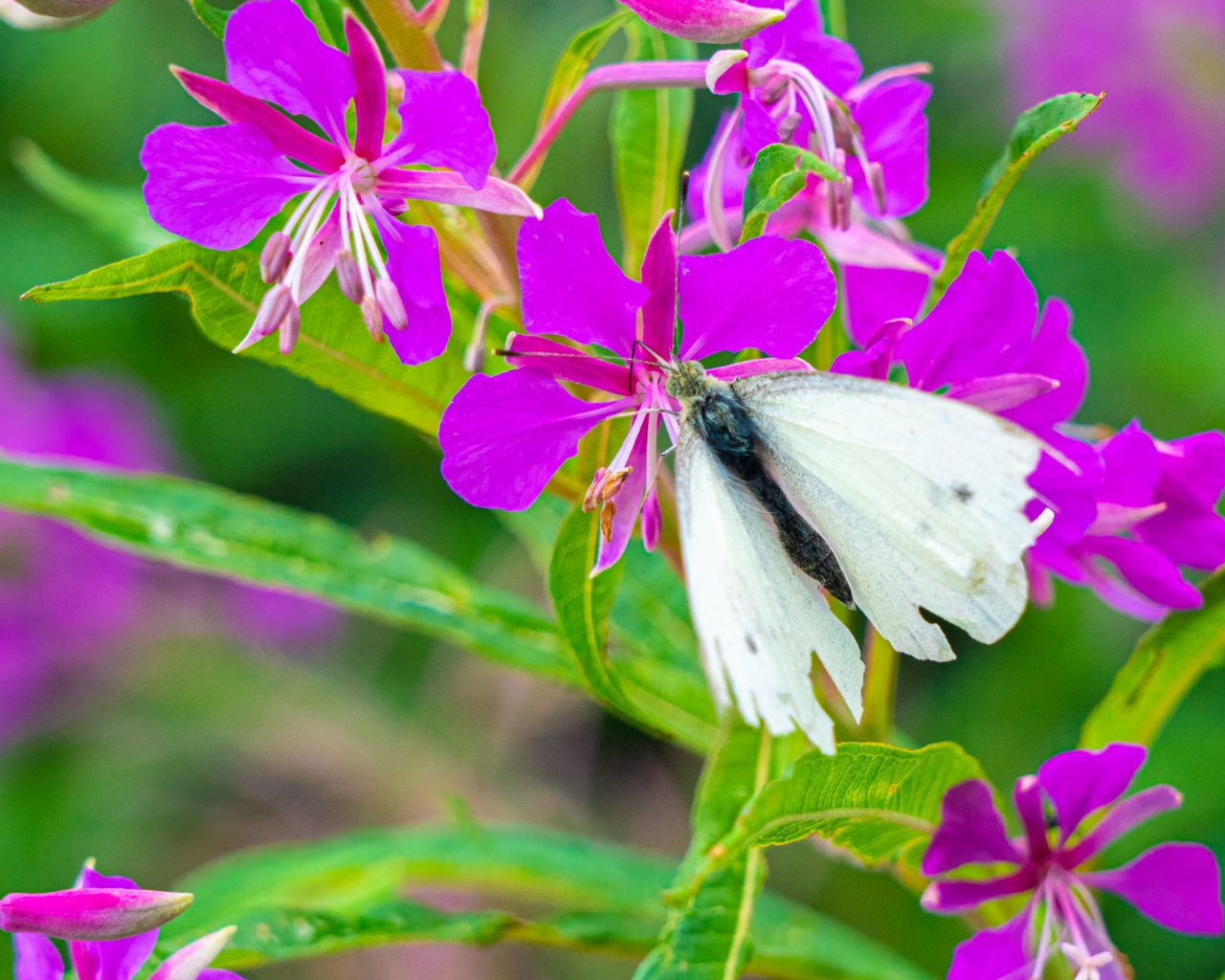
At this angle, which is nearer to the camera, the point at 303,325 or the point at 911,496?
the point at 911,496

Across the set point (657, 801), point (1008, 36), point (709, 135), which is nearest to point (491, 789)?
point (657, 801)

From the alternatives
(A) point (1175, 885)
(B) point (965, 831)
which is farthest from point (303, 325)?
(A) point (1175, 885)

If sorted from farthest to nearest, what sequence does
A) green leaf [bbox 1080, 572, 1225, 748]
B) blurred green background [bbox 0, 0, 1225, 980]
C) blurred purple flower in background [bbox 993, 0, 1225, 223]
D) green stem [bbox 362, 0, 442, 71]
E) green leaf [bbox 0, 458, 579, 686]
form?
blurred purple flower in background [bbox 993, 0, 1225, 223]
blurred green background [bbox 0, 0, 1225, 980]
green leaf [bbox 0, 458, 579, 686]
green leaf [bbox 1080, 572, 1225, 748]
green stem [bbox 362, 0, 442, 71]

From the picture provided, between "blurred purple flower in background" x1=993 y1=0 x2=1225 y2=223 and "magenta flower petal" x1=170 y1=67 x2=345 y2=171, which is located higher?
"blurred purple flower in background" x1=993 y1=0 x2=1225 y2=223

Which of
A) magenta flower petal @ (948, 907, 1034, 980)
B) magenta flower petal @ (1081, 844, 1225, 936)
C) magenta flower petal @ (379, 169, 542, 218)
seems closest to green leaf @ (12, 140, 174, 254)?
magenta flower petal @ (379, 169, 542, 218)

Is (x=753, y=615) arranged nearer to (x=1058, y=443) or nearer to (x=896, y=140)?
(x=1058, y=443)

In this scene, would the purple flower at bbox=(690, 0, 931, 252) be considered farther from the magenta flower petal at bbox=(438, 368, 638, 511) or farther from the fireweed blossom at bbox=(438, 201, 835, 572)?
the magenta flower petal at bbox=(438, 368, 638, 511)
